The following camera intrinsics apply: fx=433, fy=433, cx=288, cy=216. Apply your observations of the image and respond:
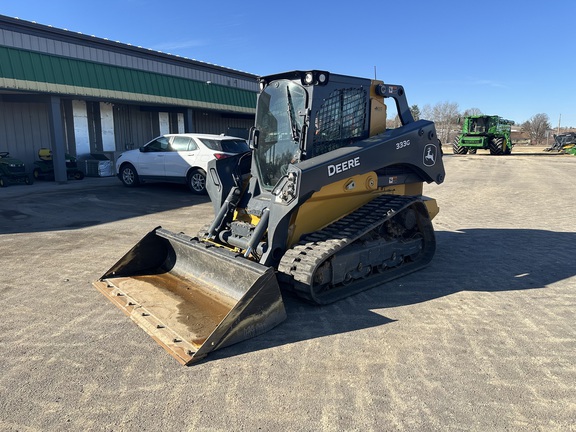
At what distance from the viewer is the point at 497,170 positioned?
69.7 ft

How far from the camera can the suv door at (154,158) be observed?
1296cm

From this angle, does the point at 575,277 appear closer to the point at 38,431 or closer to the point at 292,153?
the point at 292,153

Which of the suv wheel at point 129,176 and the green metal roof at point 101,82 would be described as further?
the suv wheel at point 129,176

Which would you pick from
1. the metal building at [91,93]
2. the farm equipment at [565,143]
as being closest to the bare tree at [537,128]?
the farm equipment at [565,143]

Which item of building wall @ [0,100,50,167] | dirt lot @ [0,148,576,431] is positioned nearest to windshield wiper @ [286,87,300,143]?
dirt lot @ [0,148,576,431]

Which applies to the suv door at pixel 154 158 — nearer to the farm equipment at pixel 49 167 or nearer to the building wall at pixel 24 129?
the farm equipment at pixel 49 167

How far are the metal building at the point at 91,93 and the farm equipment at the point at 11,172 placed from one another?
101 cm

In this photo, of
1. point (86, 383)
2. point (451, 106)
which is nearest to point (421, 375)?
point (86, 383)

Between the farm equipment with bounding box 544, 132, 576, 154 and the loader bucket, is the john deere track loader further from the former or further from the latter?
the farm equipment with bounding box 544, 132, 576, 154

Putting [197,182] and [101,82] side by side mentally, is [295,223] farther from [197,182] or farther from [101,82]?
[101,82]

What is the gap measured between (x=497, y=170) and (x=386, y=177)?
18071 millimetres

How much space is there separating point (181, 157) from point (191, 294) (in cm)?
852

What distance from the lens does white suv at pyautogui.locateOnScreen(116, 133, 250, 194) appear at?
12188 millimetres

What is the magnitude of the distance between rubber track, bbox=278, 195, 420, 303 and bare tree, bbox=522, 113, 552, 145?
237 feet
